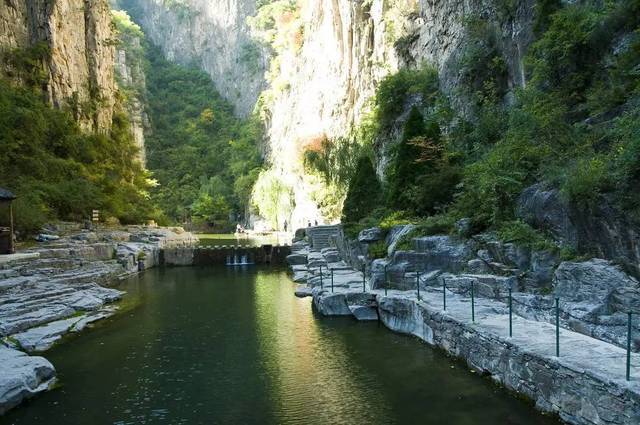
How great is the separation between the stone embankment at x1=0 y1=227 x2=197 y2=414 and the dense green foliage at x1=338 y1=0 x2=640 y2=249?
37.2 ft

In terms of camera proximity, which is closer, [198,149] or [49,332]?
[49,332]

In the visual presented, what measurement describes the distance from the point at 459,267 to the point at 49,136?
3480cm

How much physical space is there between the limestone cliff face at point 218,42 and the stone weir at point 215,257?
61562mm

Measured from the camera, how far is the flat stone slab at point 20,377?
9.61m

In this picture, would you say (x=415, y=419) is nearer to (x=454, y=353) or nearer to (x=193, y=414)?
(x=454, y=353)

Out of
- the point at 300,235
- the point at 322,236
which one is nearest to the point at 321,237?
the point at 322,236

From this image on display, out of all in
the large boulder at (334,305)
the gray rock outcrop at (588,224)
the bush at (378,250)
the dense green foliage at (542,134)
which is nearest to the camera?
the gray rock outcrop at (588,224)

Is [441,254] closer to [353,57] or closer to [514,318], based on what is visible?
[514,318]

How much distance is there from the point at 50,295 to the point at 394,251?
1217 centimetres

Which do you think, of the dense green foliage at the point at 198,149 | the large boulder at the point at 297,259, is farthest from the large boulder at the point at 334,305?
the dense green foliage at the point at 198,149

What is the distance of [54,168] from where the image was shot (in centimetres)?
3562

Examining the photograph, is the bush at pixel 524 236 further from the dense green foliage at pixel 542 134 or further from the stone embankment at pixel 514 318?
the stone embankment at pixel 514 318

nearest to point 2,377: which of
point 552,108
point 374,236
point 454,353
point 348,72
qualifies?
point 454,353

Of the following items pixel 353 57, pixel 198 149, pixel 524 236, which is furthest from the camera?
pixel 198 149
